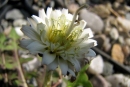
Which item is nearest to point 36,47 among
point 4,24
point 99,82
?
point 99,82

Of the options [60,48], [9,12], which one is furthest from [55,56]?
[9,12]

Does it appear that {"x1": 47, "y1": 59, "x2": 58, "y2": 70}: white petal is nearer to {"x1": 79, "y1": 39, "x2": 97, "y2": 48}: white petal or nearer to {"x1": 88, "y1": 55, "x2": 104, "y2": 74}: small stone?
{"x1": 79, "y1": 39, "x2": 97, "y2": 48}: white petal

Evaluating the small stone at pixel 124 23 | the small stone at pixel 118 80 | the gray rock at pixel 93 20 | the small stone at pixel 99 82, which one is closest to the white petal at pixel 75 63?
the small stone at pixel 99 82

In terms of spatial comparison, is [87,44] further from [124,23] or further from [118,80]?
[124,23]

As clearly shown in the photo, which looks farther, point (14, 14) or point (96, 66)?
point (14, 14)

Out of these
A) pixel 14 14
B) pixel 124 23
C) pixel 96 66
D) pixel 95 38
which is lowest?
pixel 96 66

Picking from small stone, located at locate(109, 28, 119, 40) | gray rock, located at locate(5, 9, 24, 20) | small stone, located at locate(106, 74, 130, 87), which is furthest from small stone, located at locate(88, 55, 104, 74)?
gray rock, located at locate(5, 9, 24, 20)

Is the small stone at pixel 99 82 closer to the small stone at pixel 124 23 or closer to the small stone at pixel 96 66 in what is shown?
the small stone at pixel 96 66
